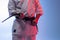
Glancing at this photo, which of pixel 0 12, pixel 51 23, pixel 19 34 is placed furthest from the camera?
pixel 51 23

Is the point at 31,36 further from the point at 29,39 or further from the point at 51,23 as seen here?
→ the point at 51,23

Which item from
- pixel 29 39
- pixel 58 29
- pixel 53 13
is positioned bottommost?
pixel 29 39

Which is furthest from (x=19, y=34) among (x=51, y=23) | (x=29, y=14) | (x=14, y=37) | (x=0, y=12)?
(x=51, y=23)

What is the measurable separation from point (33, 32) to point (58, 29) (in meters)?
1.15

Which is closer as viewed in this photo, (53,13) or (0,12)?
(0,12)

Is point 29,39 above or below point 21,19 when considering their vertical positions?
below

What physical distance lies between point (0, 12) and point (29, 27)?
926 millimetres

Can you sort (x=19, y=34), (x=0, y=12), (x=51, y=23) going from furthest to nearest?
(x=51, y=23)
(x=0, y=12)
(x=19, y=34)

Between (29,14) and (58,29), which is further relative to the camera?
(58,29)

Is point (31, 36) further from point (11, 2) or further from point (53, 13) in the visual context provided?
point (53, 13)

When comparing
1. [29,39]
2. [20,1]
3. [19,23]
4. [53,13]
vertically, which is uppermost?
[53,13]

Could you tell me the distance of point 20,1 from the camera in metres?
1.77

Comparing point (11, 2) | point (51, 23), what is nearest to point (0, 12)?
point (51, 23)

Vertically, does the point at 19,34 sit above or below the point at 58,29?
below
